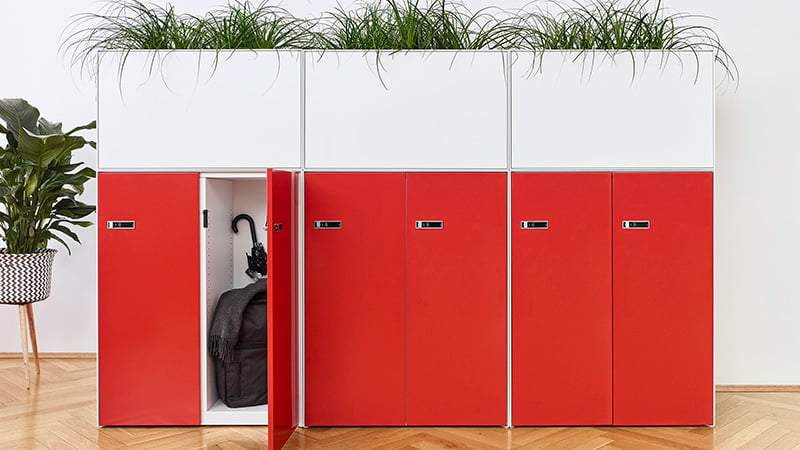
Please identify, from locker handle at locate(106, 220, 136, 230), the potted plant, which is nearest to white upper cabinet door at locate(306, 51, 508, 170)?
locker handle at locate(106, 220, 136, 230)

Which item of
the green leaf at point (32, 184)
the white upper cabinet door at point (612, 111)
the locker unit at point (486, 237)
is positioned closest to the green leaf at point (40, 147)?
the green leaf at point (32, 184)

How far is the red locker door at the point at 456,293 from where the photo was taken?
10.4 feet

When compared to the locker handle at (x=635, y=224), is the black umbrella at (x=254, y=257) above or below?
below

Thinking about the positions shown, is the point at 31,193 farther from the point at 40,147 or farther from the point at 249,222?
the point at 249,222

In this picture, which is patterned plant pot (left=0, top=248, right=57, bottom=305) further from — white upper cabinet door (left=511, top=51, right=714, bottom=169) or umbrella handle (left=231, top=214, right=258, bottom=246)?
white upper cabinet door (left=511, top=51, right=714, bottom=169)

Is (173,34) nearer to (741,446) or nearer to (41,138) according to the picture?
(41,138)

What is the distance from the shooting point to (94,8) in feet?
14.0

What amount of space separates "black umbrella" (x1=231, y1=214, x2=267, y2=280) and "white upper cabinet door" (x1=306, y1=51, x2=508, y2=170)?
0.70 m

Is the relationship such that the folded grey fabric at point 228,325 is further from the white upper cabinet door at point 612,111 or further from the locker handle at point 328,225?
the white upper cabinet door at point 612,111

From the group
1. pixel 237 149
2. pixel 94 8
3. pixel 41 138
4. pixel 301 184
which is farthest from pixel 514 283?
pixel 94 8

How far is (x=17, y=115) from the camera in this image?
3.47m

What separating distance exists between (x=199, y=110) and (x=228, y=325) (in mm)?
1066

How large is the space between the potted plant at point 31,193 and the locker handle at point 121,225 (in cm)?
60

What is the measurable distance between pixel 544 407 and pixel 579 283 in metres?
0.64
